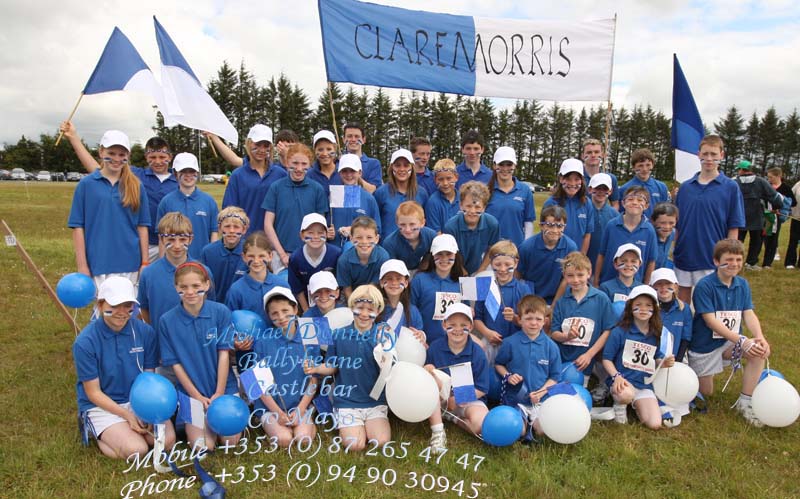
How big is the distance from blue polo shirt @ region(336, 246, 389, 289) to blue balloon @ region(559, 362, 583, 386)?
195cm

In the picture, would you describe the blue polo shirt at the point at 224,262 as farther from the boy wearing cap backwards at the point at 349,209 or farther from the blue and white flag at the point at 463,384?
the blue and white flag at the point at 463,384

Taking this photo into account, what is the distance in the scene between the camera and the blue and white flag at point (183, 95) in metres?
7.11

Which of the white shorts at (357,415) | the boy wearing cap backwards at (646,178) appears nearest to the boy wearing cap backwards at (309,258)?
the white shorts at (357,415)

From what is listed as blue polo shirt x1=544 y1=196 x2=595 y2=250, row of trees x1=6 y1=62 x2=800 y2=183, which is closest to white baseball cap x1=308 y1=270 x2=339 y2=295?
blue polo shirt x1=544 y1=196 x2=595 y2=250

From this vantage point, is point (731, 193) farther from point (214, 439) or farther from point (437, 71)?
point (214, 439)

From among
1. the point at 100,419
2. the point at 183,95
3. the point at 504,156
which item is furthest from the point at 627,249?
the point at 183,95

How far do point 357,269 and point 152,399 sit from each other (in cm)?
210

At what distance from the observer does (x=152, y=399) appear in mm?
3943

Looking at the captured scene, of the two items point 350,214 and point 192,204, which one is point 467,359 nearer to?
point 350,214

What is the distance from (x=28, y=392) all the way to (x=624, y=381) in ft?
19.2

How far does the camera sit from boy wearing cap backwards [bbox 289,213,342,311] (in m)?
5.30

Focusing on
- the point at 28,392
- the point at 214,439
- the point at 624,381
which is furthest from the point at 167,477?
the point at 624,381

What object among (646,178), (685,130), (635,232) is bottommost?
(635,232)

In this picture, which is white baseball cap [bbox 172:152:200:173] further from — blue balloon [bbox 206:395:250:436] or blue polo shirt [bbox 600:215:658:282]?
blue polo shirt [bbox 600:215:658:282]
